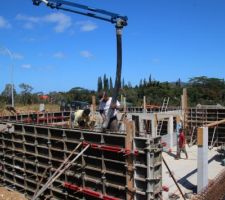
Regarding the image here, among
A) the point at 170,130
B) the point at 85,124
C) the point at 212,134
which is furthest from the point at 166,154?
the point at 85,124

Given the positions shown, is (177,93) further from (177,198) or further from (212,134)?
(177,198)

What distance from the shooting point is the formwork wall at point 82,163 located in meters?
8.59

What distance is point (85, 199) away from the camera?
33.3 feet

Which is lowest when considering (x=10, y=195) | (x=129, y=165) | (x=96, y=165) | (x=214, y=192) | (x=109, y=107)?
(x=10, y=195)

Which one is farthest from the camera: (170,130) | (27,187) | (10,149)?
(170,130)

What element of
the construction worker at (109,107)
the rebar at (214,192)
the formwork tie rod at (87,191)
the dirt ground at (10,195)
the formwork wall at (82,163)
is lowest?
the dirt ground at (10,195)

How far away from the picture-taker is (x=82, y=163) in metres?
10.2

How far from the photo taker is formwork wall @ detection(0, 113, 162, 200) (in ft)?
28.2

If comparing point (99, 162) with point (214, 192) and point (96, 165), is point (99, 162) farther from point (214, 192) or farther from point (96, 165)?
point (214, 192)

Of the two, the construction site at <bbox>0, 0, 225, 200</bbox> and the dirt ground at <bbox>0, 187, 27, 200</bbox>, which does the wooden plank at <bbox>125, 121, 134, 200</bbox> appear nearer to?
the construction site at <bbox>0, 0, 225, 200</bbox>

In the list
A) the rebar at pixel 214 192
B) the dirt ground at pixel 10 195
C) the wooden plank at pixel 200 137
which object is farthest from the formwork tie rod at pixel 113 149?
the dirt ground at pixel 10 195

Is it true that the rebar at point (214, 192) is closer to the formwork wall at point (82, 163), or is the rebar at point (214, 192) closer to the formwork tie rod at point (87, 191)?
the formwork wall at point (82, 163)

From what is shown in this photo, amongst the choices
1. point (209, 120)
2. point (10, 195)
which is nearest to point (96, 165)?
point (10, 195)

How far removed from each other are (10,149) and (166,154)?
31.6 feet
